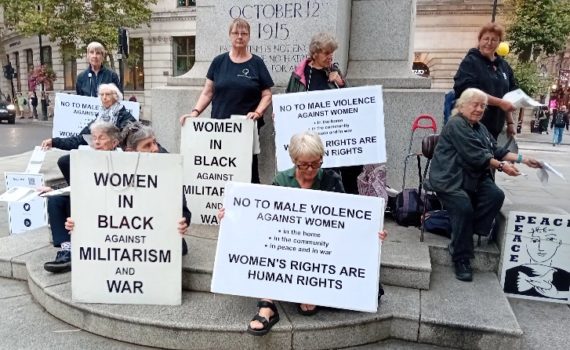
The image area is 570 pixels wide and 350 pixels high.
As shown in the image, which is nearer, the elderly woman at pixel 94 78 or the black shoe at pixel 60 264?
the black shoe at pixel 60 264

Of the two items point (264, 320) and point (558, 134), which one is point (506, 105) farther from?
point (558, 134)

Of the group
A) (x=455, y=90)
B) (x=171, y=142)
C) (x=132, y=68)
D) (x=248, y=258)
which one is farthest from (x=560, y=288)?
(x=132, y=68)

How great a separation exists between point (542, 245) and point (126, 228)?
3.24m

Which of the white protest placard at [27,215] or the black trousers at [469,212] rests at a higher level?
the black trousers at [469,212]

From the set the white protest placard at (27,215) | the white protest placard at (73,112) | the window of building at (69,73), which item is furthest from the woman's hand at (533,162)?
the window of building at (69,73)

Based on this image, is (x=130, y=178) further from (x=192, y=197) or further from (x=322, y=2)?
(x=322, y=2)

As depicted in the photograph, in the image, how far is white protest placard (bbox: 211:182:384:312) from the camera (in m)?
2.92

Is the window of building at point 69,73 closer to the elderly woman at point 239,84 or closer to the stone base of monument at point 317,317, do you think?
the elderly woman at point 239,84

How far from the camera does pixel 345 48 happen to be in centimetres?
534

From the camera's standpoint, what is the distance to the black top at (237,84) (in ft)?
14.1

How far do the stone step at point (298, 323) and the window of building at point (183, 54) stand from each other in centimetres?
2601

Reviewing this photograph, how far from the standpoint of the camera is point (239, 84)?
4281 millimetres

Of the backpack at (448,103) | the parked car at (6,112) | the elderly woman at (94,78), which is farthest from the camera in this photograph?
the parked car at (6,112)

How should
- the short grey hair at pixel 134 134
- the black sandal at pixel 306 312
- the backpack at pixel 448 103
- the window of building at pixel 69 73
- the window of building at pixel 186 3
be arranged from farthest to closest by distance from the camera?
1. the window of building at pixel 69 73
2. the window of building at pixel 186 3
3. the backpack at pixel 448 103
4. the short grey hair at pixel 134 134
5. the black sandal at pixel 306 312
